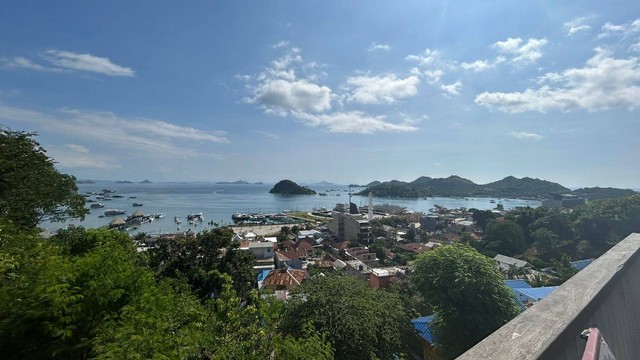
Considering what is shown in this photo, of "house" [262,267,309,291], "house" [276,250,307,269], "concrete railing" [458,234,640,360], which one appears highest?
"concrete railing" [458,234,640,360]

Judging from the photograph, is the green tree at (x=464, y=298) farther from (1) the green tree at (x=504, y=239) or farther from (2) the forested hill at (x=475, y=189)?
(2) the forested hill at (x=475, y=189)

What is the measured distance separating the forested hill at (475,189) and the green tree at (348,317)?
108356mm

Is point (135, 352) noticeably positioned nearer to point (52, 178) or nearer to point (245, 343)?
point (245, 343)

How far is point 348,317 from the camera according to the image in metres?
4.99

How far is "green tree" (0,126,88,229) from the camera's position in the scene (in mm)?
6281

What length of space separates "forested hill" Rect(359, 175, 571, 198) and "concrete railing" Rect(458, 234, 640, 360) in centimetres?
11216

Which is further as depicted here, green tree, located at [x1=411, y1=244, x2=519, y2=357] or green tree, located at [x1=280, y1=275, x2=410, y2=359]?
green tree, located at [x1=411, y1=244, x2=519, y2=357]

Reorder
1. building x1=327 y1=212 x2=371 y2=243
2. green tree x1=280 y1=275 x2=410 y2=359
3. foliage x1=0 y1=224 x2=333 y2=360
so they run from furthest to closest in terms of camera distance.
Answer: building x1=327 y1=212 x2=371 y2=243, green tree x1=280 y1=275 x2=410 y2=359, foliage x1=0 y1=224 x2=333 y2=360

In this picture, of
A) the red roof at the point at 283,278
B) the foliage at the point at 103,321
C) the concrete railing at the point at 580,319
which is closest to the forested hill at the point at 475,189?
the red roof at the point at 283,278

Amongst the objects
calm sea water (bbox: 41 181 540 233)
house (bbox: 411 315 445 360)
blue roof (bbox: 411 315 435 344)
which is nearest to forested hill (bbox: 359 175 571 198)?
calm sea water (bbox: 41 181 540 233)

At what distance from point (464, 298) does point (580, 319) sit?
6.34 meters

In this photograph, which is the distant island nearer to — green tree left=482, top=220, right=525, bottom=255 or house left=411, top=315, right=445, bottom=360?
green tree left=482, top=220, right=525, bottom=255

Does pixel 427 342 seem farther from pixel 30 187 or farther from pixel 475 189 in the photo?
pixel 475 189

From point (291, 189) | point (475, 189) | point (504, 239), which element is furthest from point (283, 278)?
point (475, 189)
